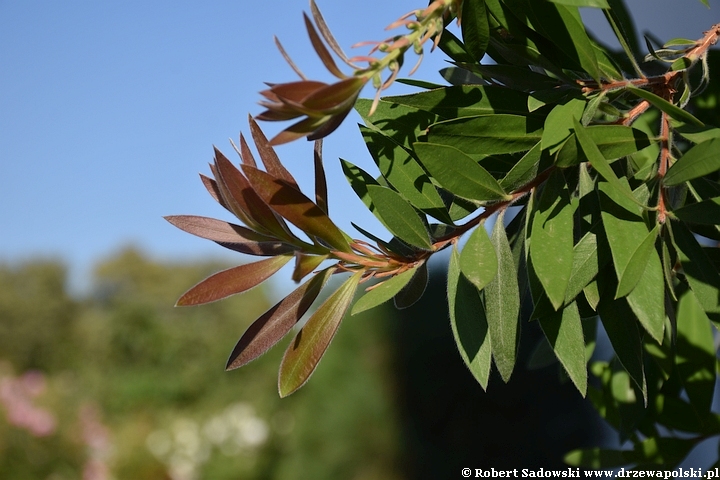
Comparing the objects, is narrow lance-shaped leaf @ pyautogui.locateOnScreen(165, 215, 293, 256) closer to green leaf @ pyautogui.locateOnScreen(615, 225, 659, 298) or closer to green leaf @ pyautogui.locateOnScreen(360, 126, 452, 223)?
green leaf @ pyautogui.locateOnScreen(360, 126, 452, 223)

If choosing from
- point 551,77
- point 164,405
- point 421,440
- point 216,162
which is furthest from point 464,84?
point 164,405

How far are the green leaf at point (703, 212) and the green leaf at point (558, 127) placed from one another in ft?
0.33

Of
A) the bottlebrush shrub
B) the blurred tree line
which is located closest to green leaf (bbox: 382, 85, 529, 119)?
the bottlebrush shrub

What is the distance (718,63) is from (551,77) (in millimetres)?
311

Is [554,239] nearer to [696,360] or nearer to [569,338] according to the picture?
[569,338]

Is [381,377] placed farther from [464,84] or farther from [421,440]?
[464,84]

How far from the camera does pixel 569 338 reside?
0.43 m

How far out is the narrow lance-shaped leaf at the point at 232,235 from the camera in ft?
1.48

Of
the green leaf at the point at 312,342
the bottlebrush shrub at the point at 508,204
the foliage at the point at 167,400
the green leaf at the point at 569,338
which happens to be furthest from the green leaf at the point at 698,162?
the foliage at the point at 167,400

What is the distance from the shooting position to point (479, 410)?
332cm

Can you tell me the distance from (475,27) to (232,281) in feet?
0.79

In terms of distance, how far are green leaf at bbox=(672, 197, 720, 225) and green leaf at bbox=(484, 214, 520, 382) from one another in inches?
4.7

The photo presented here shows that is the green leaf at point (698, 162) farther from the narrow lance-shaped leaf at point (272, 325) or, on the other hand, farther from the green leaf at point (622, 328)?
the narrow lance-shaped leaf at point (272, 325)

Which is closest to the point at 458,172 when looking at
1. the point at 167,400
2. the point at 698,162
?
the point at 698,162
